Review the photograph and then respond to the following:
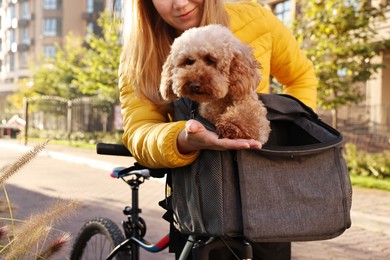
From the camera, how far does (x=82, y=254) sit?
3492mm

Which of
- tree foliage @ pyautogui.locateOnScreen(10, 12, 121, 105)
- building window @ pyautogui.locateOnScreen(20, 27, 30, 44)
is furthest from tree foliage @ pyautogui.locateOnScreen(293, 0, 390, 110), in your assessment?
building window @ pyautogui.locateOnScreen(20, 27, 30, 44)

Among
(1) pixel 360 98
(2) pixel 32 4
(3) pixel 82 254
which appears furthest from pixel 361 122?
(2) pixel 32 4

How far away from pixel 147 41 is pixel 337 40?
481 inches

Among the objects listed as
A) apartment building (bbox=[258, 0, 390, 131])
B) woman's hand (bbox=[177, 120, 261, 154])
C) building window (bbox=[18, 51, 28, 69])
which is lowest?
woman's hand (bbox=[177, 120, 261, 154])

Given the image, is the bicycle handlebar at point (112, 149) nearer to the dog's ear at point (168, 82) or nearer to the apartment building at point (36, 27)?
the dog's ear at point (168, 82)

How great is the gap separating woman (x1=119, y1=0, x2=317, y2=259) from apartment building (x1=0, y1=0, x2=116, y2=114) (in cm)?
6695

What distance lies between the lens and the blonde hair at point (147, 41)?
Answer: 2166 millimetres

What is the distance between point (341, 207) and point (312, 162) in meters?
0.17

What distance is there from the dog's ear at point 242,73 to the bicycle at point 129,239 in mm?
532

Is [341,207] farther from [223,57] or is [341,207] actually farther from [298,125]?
[223,57]

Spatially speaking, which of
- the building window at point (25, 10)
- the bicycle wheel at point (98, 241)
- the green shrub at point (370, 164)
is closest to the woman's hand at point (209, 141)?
the bicycle wheel at point (98, 241)

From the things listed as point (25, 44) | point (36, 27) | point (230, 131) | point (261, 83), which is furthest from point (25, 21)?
point (230, 131)

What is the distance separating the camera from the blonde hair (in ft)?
7.11

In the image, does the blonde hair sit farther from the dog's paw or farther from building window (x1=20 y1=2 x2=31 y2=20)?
building window (x1=20 y1=2 x2=31 y2=20)
